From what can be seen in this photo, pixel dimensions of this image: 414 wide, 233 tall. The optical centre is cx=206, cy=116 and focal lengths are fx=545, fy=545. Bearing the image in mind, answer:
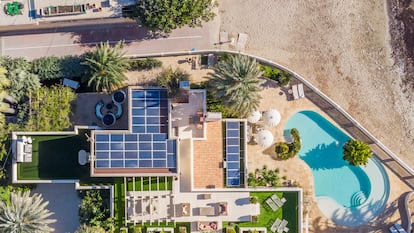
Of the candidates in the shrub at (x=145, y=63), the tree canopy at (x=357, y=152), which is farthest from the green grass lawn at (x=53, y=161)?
the tree canopy at (x=357, y=152)

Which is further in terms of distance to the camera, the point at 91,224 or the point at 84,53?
the point at 84,53

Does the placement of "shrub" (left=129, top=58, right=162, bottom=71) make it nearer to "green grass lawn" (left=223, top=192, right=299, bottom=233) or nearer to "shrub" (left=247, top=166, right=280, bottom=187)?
"shrub" (left=247, top=166, right=280, bottom=187)

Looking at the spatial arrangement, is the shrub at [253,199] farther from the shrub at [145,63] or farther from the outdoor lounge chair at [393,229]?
the shrub at [145,63]

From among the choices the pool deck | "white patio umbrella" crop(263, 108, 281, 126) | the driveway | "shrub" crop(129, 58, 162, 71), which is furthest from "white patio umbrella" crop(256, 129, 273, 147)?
the driveway

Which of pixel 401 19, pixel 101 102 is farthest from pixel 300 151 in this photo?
pixel 101 102

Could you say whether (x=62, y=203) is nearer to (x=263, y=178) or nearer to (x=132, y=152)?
(x=132, y=152)

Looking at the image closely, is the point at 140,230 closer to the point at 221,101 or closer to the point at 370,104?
the point at 221,101
